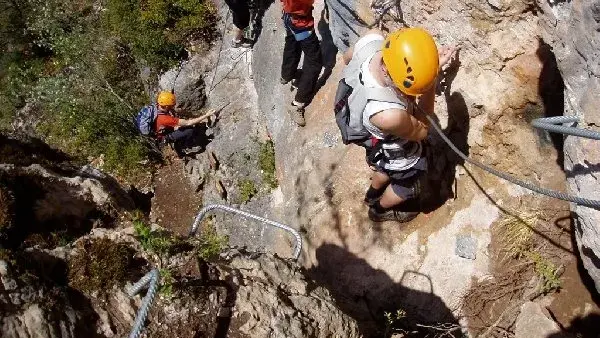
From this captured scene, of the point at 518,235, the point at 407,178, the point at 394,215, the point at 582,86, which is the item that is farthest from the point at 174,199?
the point at 582,86

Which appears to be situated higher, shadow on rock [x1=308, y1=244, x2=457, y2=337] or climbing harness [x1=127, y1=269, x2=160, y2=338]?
climbing harness [x1=127, y1=269, x2=160, y2=338]

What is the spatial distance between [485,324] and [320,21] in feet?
14.8

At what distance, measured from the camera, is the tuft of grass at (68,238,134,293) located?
125 inches

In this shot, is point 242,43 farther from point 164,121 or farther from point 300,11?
point 300,11

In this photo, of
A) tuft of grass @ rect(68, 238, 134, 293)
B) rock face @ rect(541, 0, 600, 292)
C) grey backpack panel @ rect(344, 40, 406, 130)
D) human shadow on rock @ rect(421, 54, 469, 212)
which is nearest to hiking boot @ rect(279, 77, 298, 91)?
human shadow on rock @ rect(421, 54, 469, 212)

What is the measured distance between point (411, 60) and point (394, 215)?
2.48m

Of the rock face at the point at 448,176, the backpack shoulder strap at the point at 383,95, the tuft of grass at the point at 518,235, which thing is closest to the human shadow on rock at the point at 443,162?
the rock face at the point at 448,176

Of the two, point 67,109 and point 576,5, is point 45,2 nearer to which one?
point 67,109

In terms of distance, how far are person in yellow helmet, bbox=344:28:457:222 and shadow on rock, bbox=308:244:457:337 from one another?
1.20 meters

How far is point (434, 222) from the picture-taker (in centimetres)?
572

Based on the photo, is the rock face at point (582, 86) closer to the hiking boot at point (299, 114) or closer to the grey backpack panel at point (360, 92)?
the grey backpack panel at point (360, 92)

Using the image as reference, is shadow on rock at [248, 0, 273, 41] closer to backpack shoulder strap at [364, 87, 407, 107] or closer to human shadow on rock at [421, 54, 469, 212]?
human shadow on rock at [421, 54, 469, 212]

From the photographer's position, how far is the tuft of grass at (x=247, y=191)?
818cm

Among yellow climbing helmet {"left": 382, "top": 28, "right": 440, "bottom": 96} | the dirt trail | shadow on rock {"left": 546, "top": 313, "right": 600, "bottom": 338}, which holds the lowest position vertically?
the dirt trail
